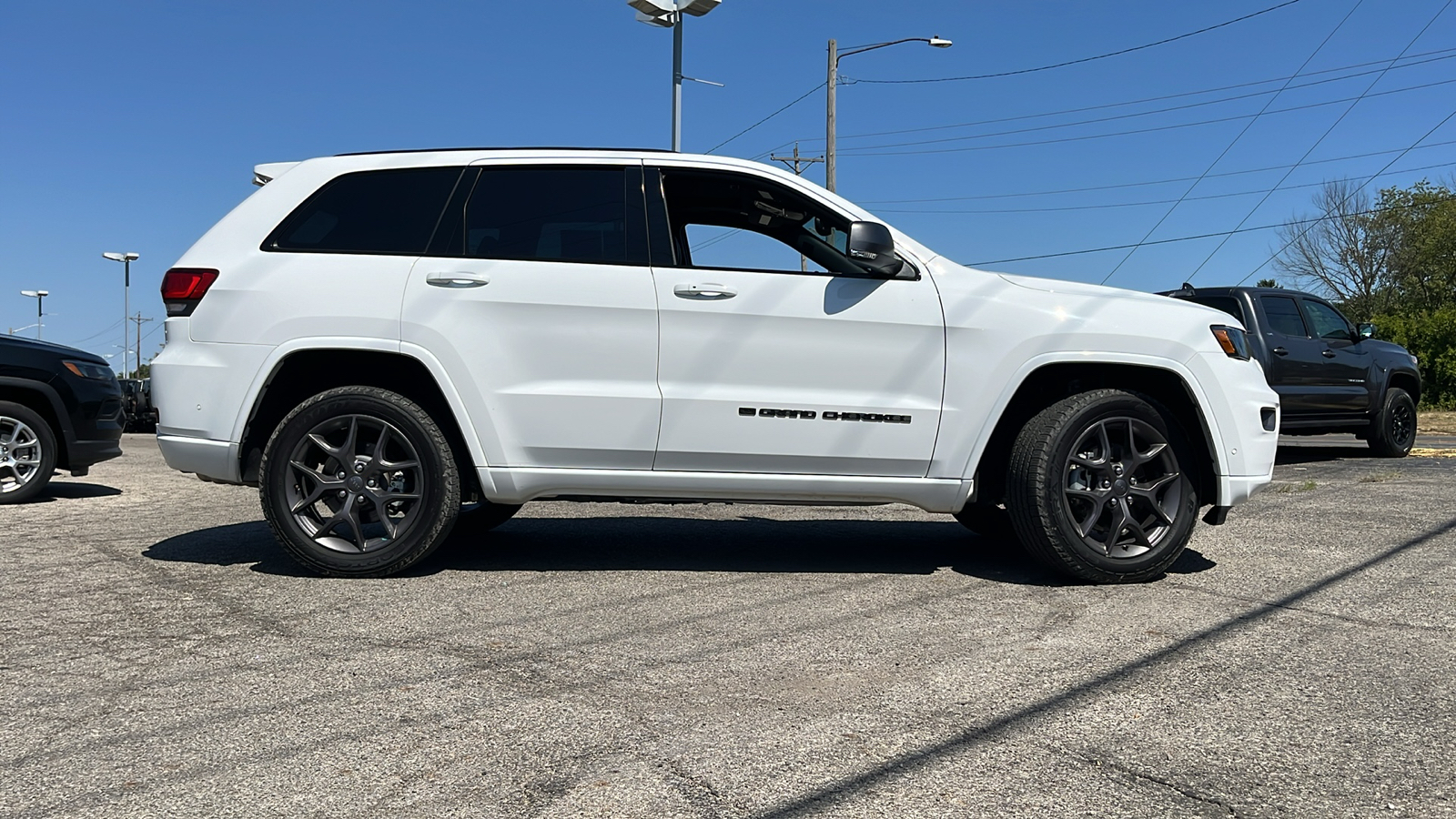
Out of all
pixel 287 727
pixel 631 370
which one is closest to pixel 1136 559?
pixel 631 370

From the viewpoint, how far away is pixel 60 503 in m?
8.06

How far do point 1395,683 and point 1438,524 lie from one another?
152 inches

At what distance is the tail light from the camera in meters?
4.87

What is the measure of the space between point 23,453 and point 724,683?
6994 mm

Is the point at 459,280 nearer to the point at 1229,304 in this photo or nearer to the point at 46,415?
the point at 46,415

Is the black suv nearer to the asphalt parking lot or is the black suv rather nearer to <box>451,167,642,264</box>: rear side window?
the asphalt parking lot

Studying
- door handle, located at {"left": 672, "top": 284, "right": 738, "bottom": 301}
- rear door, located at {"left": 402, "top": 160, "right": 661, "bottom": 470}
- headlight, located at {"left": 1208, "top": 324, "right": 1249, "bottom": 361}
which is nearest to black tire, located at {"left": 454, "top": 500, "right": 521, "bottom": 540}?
rear door, located at {"left": 402, "top": 160, "right": 661, "bottom": 470}

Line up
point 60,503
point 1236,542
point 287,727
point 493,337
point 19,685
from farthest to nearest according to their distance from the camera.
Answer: point 60,503 < point 1236,542 < point 493,337 < point 19,685 < point 287,727

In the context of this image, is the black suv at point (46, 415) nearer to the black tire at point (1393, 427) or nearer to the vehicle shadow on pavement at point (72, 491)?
the vehicle shadow on pavement at point (72, 491)

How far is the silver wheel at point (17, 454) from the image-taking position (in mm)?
8008

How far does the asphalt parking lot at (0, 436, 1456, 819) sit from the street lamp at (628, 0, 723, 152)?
31.8 ft

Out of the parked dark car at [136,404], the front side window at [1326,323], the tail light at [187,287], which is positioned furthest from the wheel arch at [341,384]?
the parked dark car at [136,404]

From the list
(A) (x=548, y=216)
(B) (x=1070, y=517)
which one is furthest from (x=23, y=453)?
(B) (x=1070, y=517)

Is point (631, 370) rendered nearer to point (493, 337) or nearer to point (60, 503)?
point (493, 337)
